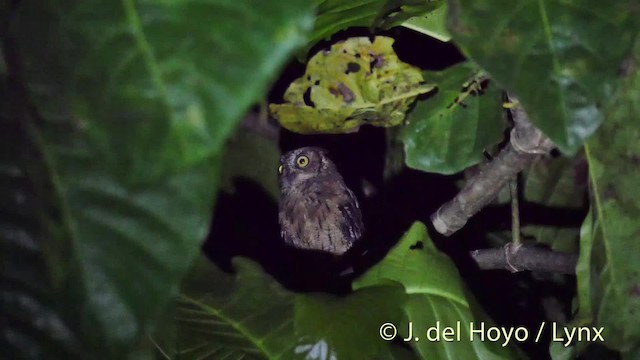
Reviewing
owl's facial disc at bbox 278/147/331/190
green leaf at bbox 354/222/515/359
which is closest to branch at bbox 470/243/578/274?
green leaf at bbox 354/222/515/359

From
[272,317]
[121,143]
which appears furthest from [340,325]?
[121,143]

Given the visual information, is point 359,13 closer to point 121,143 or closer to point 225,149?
point 225,149

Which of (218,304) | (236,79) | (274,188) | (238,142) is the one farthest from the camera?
(274,188)

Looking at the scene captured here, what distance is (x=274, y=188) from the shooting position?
1341 mm

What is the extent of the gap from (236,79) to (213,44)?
27 mm

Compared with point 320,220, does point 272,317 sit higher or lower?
higher

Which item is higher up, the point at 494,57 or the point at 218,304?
the point at 494,57

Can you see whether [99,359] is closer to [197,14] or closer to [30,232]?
[30,232]

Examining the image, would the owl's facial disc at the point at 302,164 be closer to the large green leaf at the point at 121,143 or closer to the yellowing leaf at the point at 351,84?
the yellowing leaf at the point at 351,84

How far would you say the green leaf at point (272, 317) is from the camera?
63cm

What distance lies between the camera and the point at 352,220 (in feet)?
4.35

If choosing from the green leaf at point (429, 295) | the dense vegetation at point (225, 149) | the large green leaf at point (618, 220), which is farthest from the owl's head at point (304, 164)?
the large green leaf at point (618, 220)

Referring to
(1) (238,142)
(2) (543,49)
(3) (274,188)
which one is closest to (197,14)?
(2) (543,49)

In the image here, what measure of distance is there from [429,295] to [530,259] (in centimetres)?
15
